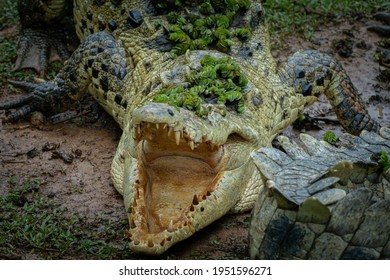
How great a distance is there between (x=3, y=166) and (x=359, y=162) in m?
2.49

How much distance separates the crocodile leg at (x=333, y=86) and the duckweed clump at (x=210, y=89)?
3.10 ft

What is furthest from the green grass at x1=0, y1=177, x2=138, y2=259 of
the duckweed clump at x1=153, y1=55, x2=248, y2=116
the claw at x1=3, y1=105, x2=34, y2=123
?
the claw at x1=3, y1=105, x2=34, y2=123

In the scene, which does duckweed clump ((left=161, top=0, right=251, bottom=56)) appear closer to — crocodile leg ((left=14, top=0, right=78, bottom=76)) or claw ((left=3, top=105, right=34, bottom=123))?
claw ((left=3, top=105, right=34, bottom=123))

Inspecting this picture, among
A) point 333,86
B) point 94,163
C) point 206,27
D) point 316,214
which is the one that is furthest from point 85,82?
point 316,214

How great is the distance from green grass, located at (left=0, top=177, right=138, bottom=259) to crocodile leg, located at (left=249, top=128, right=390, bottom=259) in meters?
0.89

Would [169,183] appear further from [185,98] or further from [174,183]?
[185,98]

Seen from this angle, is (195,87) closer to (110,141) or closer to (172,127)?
(172,127)

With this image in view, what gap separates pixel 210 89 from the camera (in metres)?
4.28

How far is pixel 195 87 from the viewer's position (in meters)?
4.26

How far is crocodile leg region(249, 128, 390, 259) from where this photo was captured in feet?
10.8

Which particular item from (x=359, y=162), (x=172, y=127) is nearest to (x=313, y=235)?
(x=359, y=162)

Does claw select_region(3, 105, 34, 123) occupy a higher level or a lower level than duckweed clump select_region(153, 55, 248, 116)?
lower

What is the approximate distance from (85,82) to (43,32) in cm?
153

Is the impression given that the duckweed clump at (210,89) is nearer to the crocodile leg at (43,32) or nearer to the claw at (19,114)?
the claw at (19,114)
